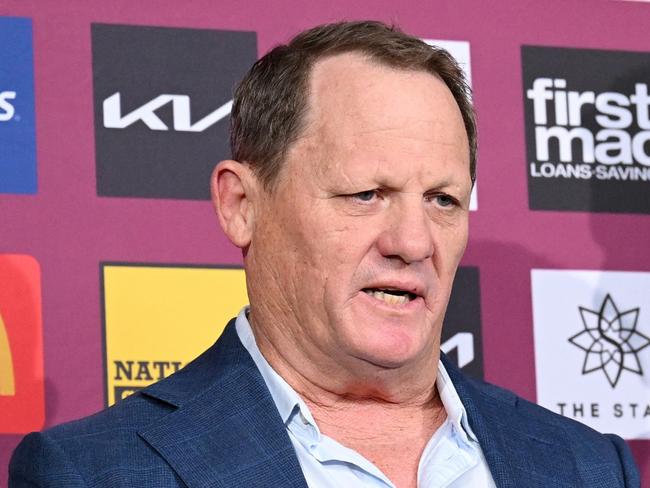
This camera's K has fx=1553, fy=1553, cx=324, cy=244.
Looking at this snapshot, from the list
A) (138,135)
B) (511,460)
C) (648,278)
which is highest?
(138,135)

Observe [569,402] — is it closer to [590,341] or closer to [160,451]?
[590,341]

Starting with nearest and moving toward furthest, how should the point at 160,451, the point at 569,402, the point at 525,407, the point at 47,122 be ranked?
the point at 160,451
the point at 525,407
the point at 47,122
the point at 569,402

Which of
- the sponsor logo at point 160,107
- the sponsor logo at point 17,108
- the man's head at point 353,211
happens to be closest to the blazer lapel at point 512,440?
the man's head at point 353,211

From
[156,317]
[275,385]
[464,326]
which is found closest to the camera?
[275,385]

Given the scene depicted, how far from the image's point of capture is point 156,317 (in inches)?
98.2

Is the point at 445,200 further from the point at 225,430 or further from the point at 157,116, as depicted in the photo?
the point at 157,116

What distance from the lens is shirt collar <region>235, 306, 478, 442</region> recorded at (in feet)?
6.54

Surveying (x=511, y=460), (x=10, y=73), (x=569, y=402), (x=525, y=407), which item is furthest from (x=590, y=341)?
(x=10, y=73)

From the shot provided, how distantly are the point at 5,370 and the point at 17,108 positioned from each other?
418mm

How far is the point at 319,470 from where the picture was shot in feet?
6.39

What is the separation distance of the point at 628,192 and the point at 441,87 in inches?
34.9

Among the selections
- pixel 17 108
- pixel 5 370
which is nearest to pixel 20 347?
pixel 5 370

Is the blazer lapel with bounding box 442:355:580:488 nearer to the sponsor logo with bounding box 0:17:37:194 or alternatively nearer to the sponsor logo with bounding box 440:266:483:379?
the sponsor logo with bounding box 440:266:483:379

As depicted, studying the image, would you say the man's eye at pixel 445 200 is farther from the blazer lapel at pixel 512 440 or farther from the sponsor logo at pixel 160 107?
the sponsor logo at pixel 160 107
